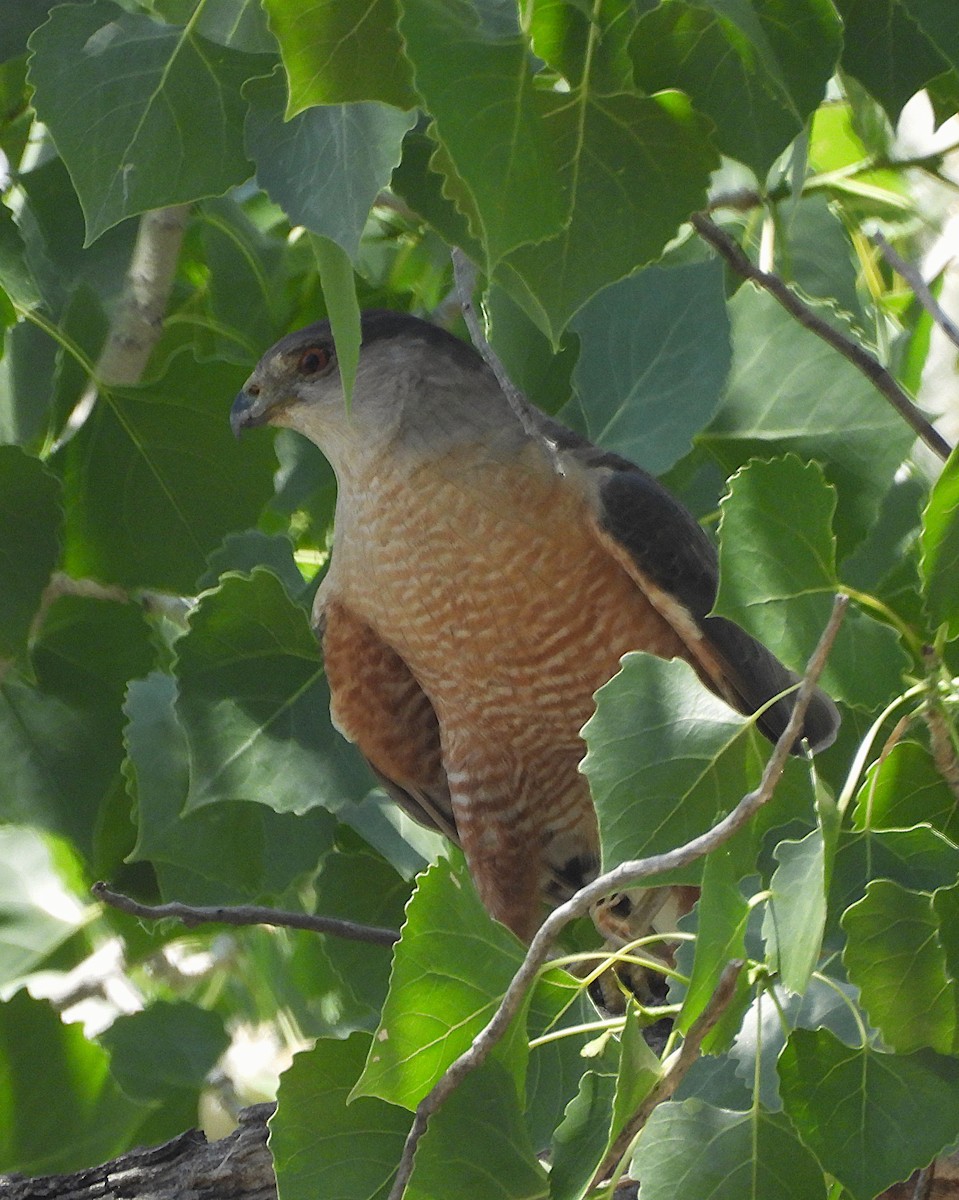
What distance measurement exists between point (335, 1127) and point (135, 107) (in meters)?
0.88

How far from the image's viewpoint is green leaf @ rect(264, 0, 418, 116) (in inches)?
41.9

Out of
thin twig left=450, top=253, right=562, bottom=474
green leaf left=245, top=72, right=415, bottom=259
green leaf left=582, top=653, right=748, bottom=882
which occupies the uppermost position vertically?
green leaf left=245, top=72, right=415, bottom=259

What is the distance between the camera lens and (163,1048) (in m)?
2.19

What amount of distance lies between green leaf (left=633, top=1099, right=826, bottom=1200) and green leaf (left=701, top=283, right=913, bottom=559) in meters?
0.88

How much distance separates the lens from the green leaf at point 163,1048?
2131mm

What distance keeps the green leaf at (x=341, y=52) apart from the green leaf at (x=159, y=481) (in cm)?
106

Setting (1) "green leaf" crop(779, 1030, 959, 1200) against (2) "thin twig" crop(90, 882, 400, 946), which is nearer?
(1) "green leaf" crop(779, 1030, 959, 1200)

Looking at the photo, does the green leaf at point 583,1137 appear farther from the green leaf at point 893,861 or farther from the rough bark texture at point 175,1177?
the rough bark texture at point 175,1177

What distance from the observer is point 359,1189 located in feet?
4.11

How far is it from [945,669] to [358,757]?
3.75 feet

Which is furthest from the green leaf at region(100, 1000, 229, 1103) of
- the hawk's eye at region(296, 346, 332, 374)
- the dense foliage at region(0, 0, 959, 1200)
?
the hawk's eye at region(296, 346, 332, 374)

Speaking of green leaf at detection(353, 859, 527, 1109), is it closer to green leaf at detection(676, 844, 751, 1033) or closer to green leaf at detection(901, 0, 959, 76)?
green leaf at detection(676, 844, 751, 1033)

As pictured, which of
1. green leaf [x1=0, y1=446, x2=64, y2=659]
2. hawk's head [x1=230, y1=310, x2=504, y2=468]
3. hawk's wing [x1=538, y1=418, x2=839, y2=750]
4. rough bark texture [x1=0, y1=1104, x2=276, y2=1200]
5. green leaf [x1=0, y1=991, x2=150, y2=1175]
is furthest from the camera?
hawk's head [x1=230, y1=310, x2=504, y2=468]

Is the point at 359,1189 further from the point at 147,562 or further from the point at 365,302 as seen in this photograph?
the point at 365,302
